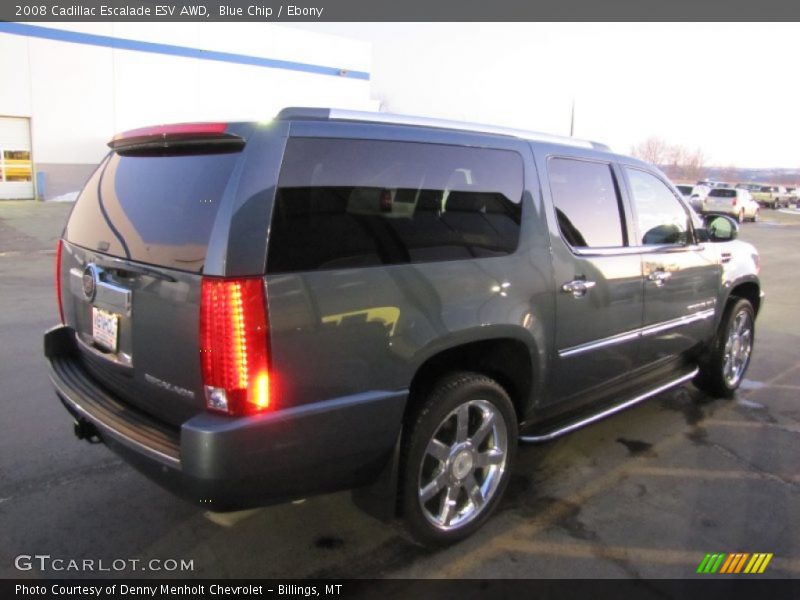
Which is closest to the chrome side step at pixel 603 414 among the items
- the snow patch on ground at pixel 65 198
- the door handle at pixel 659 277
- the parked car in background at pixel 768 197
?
the door handle at pixel 659 277

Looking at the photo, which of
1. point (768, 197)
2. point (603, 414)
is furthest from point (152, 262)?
point (768, 197)

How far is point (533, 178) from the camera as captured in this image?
10.7ft

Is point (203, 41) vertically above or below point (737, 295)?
above

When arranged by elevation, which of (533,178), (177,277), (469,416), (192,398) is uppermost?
(533,178)

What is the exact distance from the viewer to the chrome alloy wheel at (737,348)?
5.04 metres

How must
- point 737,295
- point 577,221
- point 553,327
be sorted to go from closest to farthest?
point 553,327, point 577,221, point 737,295

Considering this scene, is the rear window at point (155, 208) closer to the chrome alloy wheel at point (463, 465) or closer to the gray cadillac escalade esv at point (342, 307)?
the gray cadillac escalade esv at point (342, 307)

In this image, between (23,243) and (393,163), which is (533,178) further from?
(23,243)

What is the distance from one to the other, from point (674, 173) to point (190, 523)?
122745 mm

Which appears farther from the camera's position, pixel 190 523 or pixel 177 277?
pixel 190 523

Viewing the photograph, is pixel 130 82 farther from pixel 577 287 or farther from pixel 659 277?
pixel 577 287

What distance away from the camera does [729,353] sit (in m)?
5.09

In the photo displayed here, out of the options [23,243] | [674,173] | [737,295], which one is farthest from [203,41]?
[674,173]

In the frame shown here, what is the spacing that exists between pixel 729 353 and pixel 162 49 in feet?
87.9
